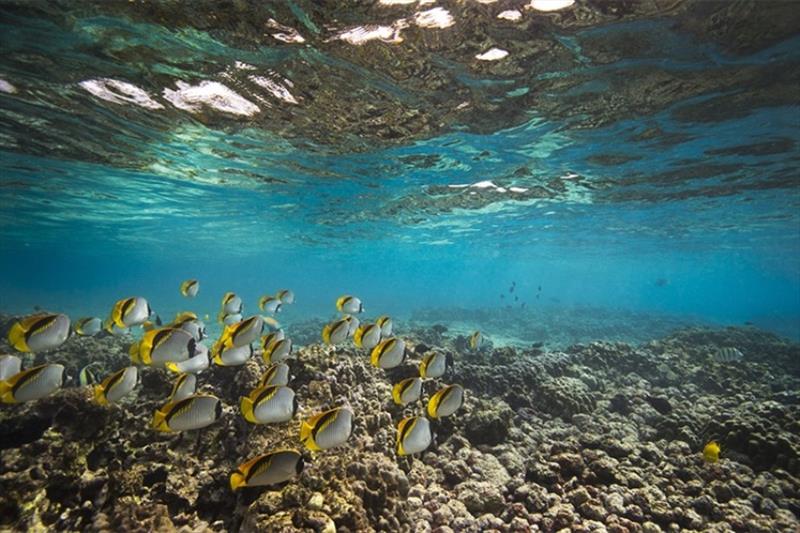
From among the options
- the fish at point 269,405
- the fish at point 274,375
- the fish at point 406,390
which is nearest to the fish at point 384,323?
the fish at point 406,390

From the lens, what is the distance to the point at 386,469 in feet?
17.7

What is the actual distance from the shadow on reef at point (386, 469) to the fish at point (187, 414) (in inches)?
45.1

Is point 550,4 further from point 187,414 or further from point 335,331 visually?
point 187,414

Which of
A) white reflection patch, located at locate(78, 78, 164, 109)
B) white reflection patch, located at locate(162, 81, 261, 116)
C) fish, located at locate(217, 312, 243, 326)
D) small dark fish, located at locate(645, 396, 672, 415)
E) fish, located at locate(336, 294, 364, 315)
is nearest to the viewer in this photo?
fish, located at locate(336, 294, 364, 315)

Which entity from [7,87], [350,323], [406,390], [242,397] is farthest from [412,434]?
[7,87]

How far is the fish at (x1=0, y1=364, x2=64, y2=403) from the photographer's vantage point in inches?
158

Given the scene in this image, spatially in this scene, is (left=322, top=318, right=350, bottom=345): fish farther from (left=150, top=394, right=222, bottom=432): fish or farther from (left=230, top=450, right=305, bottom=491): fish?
(left=230, top=450, right=305, bottom=491): fish

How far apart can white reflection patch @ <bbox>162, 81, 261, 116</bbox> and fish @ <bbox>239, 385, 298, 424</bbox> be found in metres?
10.1

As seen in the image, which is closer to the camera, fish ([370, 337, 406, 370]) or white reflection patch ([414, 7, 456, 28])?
fish ([370, 337, 406, 370])

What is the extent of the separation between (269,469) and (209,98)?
465 inches

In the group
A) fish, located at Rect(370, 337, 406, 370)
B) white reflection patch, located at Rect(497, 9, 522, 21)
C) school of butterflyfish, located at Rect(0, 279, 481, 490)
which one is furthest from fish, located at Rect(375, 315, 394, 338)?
white reflection patch, located at Rect(497, 9, 522, 21)

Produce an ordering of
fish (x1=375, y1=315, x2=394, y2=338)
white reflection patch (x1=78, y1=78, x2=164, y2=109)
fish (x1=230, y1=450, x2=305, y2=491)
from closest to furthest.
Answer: fish (x1=230, y1=450, x2=305, y2=491) < fish (x1=375, y1=315, x2=394, y2=338) < white reflection patch (x1=78, y1=78, x2=164, y2=109)

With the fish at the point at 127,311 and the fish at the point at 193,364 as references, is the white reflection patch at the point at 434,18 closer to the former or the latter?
the fish at the point at 127,311

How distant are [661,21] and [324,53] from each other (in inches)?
291
